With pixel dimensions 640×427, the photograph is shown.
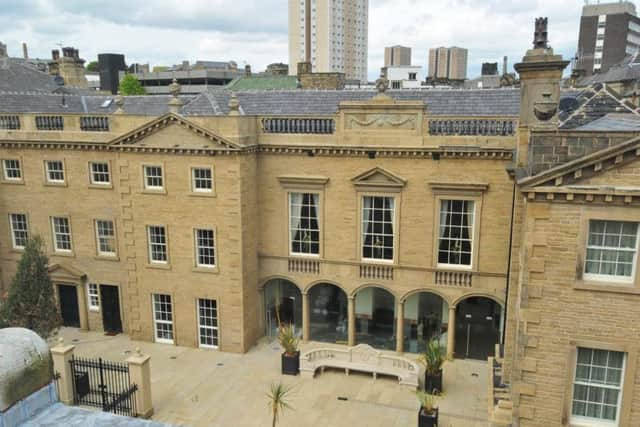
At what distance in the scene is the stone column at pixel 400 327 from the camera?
23938mm

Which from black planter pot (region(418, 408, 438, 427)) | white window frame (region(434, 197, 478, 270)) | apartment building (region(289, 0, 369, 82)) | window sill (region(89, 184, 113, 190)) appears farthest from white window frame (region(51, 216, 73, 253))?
apartment building (region(289, 0, 369, 82))

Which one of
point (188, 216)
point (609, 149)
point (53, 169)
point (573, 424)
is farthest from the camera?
point (53, 169)

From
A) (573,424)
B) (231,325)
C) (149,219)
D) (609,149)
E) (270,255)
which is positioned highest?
(609,149)

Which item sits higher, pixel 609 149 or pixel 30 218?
pixel 609 149

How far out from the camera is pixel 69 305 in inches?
1090

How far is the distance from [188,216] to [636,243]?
59.4ft

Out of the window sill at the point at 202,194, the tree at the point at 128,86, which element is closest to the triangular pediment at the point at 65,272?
the window sill at the point at 202,194

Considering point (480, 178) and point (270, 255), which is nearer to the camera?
point (480, 178)

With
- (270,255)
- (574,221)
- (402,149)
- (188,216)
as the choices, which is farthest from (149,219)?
(574,221)

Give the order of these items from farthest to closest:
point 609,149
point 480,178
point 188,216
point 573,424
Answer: point 188,216
point 480,178
point 573,424
point 609,149

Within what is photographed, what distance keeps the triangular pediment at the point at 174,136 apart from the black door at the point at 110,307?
25.9 feet

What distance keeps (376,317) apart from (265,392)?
22.4ft

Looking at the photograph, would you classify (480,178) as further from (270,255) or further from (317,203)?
(270,255)

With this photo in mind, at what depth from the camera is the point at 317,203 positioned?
24.1m
